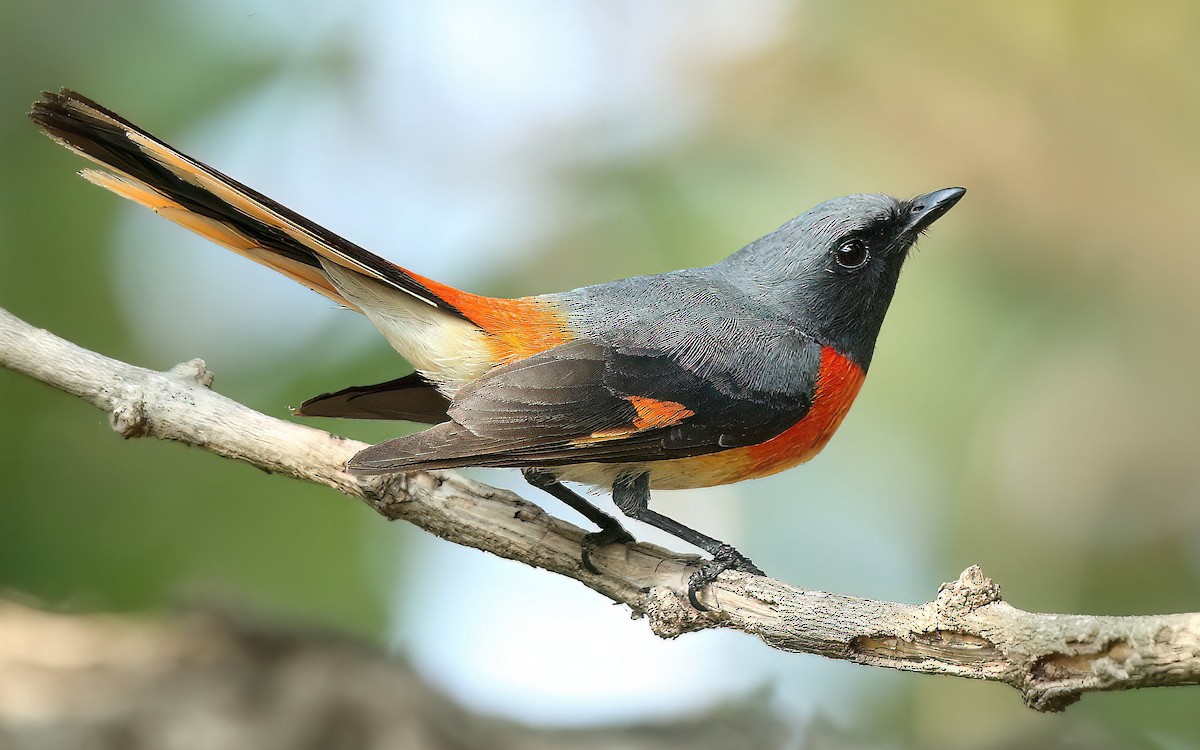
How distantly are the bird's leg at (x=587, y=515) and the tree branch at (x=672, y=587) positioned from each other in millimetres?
25

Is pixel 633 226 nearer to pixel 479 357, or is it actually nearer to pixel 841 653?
pixel 479 357

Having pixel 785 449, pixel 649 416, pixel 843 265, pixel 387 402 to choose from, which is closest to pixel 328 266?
pixel 387 402

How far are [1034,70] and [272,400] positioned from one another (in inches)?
134

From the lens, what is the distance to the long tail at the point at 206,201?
102 inches

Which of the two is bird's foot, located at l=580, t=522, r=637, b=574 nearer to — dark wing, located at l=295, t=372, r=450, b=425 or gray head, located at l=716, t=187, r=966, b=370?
dark wing, located at l=295, t=372, r=450, b=425

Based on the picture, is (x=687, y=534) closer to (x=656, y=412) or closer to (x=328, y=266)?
(x=656, y=412)

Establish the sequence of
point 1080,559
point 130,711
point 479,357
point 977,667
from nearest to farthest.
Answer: point 977,667
point 479,357
point 130,711
point 1080,559

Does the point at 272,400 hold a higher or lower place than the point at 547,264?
lower

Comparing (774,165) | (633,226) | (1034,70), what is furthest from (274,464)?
(1034,70)

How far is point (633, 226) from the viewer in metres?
4.50

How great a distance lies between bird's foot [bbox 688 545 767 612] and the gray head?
79 centimetres

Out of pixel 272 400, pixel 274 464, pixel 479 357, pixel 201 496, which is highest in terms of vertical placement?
pixel 272 400

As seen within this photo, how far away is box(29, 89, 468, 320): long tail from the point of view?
8.50 ft

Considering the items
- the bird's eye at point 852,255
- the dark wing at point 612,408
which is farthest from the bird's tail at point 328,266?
the bird's eye at point 852,255
